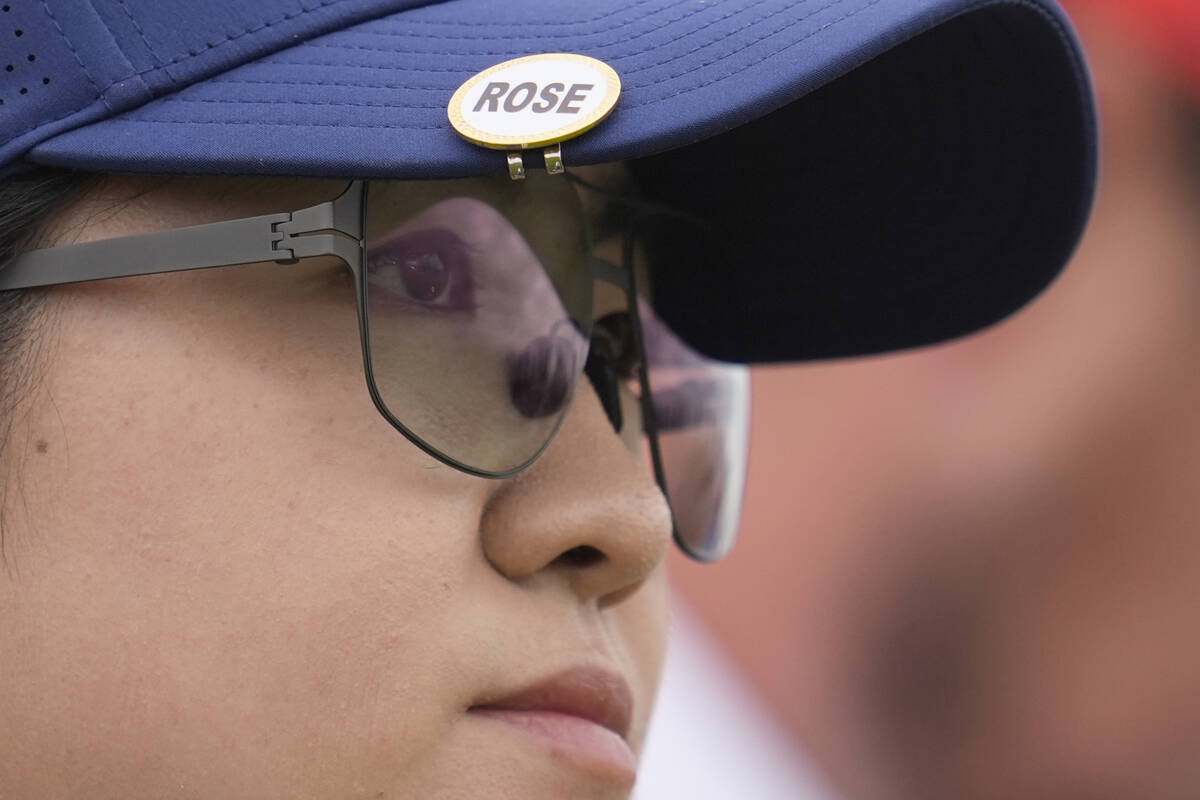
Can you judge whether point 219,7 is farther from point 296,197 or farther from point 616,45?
point 616,45

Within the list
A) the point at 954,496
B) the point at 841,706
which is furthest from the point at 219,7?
the point at 841,706

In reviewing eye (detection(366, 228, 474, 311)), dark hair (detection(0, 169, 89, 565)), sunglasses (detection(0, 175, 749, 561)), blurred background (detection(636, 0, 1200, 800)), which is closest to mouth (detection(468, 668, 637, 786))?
sunglasses (detection(0, 175, 749, 561))

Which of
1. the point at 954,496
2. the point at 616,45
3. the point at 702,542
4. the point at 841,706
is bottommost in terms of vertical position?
the point at 841,706

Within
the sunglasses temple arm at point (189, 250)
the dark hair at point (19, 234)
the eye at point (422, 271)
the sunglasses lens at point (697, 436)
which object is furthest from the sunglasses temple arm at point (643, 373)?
the dark hair at point (19, 234)

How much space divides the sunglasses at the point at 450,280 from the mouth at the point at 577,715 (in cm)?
18

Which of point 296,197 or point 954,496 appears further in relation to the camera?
point 954,496

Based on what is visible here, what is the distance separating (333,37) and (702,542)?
0.72 m

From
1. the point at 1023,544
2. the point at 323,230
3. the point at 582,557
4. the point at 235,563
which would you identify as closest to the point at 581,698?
the point at 582,557

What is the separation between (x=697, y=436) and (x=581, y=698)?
499mm

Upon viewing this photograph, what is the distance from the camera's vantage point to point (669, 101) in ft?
3.08

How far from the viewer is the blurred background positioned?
2.80 metres

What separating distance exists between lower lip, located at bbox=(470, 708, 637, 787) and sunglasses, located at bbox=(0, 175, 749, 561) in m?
0.19

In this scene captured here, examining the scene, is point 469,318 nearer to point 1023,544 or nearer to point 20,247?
point 20,247

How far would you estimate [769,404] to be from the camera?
3.37 m
